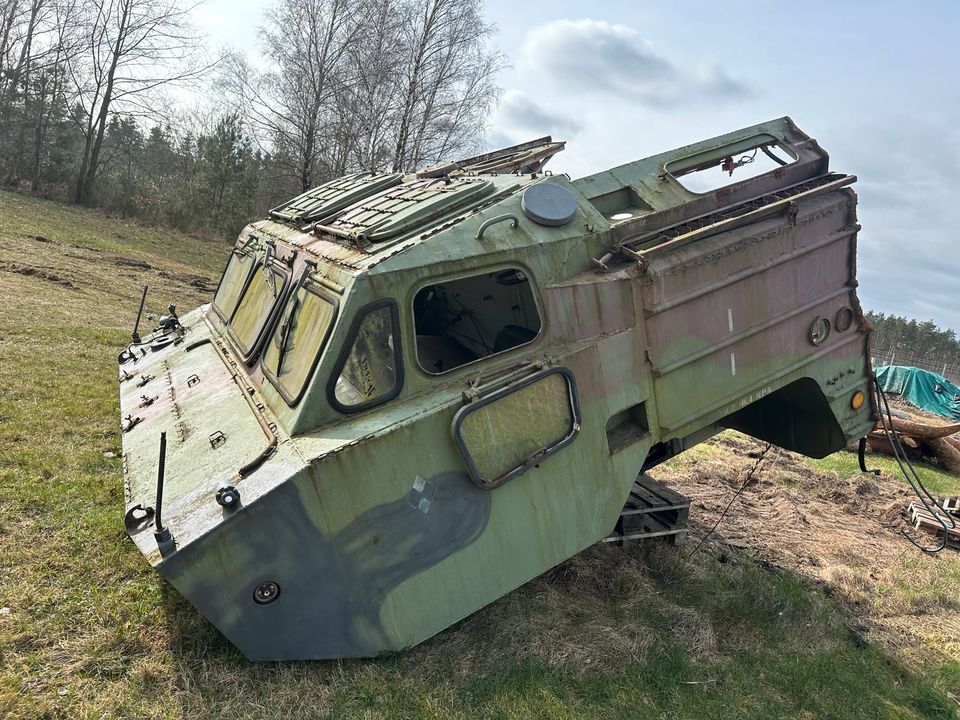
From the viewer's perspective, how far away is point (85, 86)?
23297 mm

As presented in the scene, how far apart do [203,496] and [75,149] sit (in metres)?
29.1

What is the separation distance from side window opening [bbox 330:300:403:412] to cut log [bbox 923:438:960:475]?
1228 centimetres

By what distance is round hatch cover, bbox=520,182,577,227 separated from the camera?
3951 mm

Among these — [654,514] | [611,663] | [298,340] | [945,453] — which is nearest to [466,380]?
[298,340]

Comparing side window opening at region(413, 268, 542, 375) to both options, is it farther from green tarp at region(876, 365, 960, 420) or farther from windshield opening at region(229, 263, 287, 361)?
green tarp at region(876, 365, 960, 420)

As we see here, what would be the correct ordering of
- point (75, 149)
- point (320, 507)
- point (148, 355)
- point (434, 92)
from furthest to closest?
point (75, 149)
point (434, 92)
point (148, 355)
point (320, 507)

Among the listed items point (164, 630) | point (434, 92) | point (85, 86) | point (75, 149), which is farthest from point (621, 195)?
point (75, 149)

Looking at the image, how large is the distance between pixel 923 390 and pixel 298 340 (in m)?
19.8

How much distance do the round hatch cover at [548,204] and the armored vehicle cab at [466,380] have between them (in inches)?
0.6

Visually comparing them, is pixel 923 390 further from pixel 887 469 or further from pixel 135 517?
pixel 135 517

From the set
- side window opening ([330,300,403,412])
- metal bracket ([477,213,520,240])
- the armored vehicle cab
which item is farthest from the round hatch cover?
side window opening ([330,300,403,412])

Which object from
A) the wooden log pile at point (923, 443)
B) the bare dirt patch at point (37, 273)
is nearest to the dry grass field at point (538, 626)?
the bare dirt patch at point (37, 273)

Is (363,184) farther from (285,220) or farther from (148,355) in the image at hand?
(148,355)

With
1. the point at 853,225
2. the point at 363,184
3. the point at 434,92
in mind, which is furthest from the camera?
the point at 434,92
